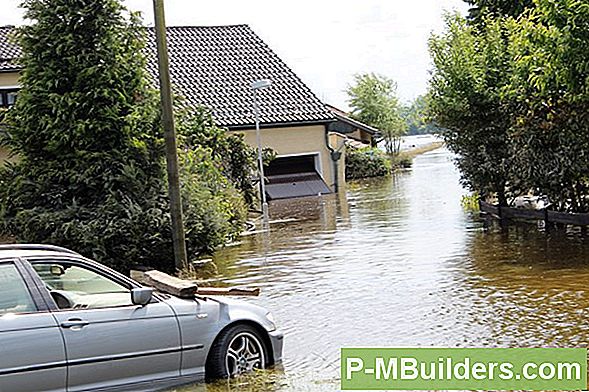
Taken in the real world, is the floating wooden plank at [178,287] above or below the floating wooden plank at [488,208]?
above

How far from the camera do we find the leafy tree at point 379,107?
74.9 meters

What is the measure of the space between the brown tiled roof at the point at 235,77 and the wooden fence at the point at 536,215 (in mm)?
16744

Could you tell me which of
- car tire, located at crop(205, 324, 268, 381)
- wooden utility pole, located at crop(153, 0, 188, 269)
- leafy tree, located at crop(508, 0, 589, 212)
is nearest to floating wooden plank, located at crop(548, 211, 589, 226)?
leafy tree, located at crop(508, 0, 589, 212)

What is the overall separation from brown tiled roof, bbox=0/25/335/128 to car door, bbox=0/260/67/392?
105 ft

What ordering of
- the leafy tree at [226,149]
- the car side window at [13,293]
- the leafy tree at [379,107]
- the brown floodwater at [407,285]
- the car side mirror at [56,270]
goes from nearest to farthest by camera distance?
the car side window at [13,293] → the car side mirror at [56,270] → the brown floodwater at [407,285] → the leafy tree at [226,149] → the leafy tree at [379,107]

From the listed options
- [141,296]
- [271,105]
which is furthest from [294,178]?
[141,296]

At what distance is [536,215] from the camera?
2250 cm

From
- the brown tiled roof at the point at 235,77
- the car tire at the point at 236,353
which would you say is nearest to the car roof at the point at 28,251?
the car tire at the point at 236,353

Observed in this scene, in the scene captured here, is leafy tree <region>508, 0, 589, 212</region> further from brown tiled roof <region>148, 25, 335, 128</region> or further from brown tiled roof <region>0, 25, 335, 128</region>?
brown tiled roof <region>148, 25, 335, 128</region>

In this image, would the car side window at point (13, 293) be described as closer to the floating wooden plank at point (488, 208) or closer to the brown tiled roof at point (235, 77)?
the floating wooden plank at point (488, 208)

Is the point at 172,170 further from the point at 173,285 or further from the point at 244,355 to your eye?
the point at 244,355

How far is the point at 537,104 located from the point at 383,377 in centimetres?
1263

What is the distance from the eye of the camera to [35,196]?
1634cm

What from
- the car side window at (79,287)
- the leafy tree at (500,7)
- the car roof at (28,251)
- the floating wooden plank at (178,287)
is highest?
the leafy tree at (500,7)
